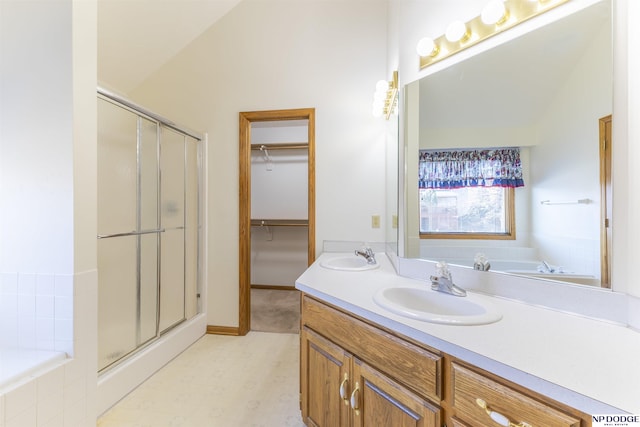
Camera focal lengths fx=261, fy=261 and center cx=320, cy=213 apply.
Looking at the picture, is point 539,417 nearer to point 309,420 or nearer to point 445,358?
point 445,358

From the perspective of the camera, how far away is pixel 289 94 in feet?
7.77

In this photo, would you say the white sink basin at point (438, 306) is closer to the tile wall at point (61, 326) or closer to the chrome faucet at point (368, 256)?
the chrome faucet at point (368, 256)

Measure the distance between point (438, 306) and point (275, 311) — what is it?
2.29 m

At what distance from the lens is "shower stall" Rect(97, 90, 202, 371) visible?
1.61m

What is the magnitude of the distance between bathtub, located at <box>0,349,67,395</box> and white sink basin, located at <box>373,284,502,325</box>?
4.71ft

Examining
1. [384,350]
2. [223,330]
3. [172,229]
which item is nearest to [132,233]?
[172,229]

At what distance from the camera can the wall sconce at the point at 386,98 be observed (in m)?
1.76

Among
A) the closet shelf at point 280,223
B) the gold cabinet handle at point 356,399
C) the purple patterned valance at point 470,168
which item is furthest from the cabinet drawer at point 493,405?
the closet shelf at point 280,223

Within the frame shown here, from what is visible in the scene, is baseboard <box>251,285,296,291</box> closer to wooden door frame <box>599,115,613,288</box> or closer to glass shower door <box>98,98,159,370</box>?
glass shower door <box>98,98,159,370</box>

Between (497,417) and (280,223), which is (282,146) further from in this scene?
(497,417)

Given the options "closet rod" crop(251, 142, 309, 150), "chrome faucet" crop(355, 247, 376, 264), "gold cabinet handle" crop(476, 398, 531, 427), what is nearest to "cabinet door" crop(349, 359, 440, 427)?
"gold cabinet handle" crop(476, 398, 531, 427)

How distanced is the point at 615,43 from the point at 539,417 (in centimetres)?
109

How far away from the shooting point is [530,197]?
107cm

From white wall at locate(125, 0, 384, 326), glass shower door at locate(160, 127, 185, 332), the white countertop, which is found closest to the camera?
the white countertop
